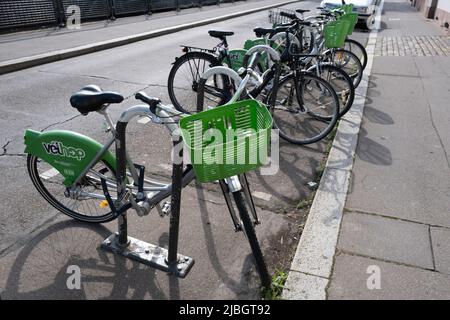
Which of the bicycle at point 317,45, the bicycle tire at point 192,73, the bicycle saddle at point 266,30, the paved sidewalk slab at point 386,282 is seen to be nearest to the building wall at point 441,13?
the bicycle at point 317,45

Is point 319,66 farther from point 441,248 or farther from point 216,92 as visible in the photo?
point 441,248

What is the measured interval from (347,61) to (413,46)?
6.08m

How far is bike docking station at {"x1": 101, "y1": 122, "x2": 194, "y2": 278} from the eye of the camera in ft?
7.99

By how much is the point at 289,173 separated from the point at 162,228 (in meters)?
1.60

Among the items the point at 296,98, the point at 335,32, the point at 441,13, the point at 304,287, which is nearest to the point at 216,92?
the point at 296,98

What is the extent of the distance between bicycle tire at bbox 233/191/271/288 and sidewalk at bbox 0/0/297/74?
23.4ft

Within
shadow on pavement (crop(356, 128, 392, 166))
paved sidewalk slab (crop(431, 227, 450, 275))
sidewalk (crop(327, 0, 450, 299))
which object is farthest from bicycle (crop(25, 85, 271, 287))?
shadow on pavement (crop(356, 128, 392, 166))

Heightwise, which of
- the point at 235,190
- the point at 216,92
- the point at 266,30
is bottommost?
the point at 216,92

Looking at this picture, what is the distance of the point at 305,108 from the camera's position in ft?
15.7

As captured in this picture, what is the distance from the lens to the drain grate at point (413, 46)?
10.2m

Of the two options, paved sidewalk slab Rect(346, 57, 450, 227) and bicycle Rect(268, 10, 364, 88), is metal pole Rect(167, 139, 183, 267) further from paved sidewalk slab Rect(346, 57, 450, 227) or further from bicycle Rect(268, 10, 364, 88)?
bicycle Rect(268, 10, 364, 88)
